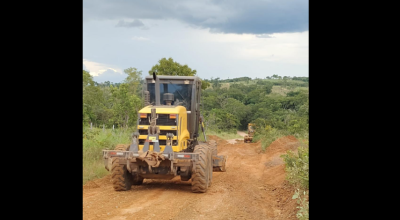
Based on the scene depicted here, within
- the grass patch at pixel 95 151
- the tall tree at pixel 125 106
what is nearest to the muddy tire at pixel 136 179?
the grass patch at pixel 95 151

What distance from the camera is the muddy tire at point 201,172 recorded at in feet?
30.6

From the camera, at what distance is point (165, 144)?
10.0 meters

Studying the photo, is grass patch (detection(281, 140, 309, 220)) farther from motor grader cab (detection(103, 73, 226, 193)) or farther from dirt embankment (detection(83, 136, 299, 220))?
motor grader cab (detection(103, 73, 226, 193))

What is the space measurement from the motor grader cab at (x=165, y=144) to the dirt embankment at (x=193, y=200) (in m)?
0.44

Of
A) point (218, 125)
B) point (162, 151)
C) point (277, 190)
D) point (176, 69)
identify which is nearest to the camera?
point (162, 151)

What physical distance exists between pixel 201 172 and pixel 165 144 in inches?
50.0

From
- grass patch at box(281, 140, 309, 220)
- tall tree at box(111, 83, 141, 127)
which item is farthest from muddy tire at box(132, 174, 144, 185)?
tall tree at box(111, 83, 141, 127)

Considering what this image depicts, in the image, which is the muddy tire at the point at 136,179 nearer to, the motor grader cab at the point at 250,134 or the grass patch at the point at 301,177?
the grass patch at the point at 301,177

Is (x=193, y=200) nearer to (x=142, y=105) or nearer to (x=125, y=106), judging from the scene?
(x=142, y=105)

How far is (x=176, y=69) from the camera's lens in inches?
971

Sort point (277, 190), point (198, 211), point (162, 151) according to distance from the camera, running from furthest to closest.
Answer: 1. point (277, 190)
2. point (162, 151)
3. point (198, 211)
